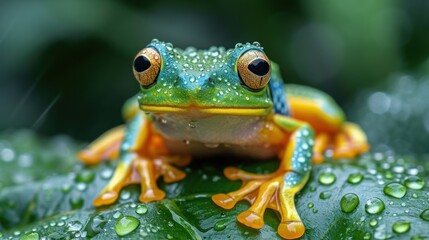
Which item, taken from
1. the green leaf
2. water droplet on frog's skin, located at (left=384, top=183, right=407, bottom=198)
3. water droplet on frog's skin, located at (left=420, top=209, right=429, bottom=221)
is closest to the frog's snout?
the green leaf

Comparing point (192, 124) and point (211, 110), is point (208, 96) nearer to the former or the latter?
point (211, 110)

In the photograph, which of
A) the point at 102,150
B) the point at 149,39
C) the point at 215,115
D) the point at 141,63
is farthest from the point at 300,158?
the point at 149,39

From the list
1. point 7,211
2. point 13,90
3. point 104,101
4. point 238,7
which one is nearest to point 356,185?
point 7,211

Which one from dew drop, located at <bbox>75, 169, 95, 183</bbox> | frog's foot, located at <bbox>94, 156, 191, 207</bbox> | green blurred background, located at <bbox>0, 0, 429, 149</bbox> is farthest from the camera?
green blurred background, located at <bbox>0, 0, 429, 149</bbox>

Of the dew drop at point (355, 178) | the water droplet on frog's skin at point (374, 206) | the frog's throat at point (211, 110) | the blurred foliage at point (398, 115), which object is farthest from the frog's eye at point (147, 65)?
the blurred foliage at point (398, 115)

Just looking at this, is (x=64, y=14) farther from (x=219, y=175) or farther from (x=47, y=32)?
(x=219, y=175)

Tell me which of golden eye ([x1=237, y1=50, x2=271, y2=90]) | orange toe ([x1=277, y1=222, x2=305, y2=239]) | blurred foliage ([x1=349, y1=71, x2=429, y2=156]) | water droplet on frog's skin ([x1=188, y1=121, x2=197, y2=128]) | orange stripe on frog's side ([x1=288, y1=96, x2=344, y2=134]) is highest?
blurred foliage ([x1=349, y1=71, x2=429, y2=156])

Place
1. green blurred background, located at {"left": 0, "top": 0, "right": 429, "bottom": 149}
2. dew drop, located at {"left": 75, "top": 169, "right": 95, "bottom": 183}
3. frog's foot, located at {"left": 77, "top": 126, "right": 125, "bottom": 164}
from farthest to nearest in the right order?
green blurred background, located at {"left": 0, "top": 0, "right": 429, "bottom": 149} < frog's foot, located at {"left": 77, "top": 126, "right": 125, "bottom": 164} < dew drop, located at {"left": 75, "top": 169, "right": 95, "bottom": 183}

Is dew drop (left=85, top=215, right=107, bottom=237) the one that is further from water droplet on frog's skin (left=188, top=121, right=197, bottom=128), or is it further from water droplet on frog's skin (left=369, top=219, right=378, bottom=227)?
water droplet on frog's skin (left=369, top=219, right=378, bottom=227)
